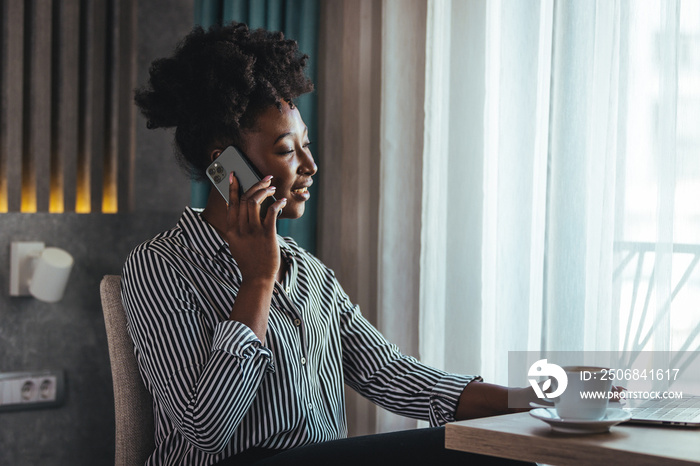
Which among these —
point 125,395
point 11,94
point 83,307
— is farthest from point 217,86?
point 83,307

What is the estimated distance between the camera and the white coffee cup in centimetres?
91

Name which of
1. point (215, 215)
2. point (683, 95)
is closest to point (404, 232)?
point (215, 215)

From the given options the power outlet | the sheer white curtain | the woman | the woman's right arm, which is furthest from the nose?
the power outlet

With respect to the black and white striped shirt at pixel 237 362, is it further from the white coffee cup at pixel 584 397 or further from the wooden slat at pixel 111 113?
the wooden slat at pixel 111 113

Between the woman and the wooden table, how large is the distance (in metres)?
0.31

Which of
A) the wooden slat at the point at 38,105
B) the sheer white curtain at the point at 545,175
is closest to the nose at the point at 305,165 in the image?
the sheer white curtain at the point at 545,175

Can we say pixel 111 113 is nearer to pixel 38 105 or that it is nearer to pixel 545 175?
pixel 38 105

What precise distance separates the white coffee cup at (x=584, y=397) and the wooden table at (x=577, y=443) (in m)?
0.03

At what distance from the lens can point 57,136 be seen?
190cm

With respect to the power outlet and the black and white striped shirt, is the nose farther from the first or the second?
the power outlet

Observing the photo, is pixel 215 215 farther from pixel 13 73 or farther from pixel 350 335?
pixel 13 73

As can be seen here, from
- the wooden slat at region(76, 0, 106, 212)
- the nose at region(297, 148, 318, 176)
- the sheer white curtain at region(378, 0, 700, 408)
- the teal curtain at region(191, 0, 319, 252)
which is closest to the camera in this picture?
the sheer white curtain at region(378, 0, 700, 408)

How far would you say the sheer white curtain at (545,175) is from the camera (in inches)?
53.4

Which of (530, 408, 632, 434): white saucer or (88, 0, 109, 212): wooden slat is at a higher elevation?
(88, 0, 109, 212): wooden slat
